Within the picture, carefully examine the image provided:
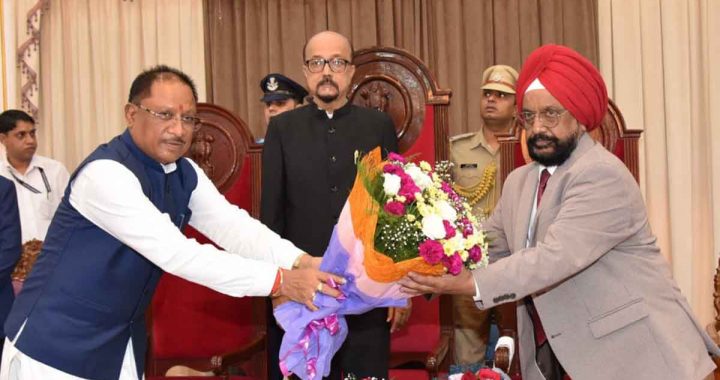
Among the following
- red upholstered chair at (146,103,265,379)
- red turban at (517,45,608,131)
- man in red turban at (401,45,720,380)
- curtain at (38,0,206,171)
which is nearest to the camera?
man in red turban at (401,45,720,380)

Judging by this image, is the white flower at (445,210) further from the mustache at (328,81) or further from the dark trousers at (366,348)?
the mustache at (328,81)

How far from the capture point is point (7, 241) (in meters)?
4.02

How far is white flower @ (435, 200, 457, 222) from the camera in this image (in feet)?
8.23

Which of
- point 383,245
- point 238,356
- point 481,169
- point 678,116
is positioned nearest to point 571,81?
point 383,245

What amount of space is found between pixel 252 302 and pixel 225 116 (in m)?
0.98

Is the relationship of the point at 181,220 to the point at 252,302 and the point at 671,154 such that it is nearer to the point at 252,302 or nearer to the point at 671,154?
the point at 252,302

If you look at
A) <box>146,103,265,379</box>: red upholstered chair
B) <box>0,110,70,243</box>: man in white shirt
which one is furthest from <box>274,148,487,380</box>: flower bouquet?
<box>0,110,70,243</box>: man in white shirt

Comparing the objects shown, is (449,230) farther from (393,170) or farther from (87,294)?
(87,294)

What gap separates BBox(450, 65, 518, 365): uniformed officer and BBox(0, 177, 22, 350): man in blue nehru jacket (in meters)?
2.09

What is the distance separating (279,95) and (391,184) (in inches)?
101

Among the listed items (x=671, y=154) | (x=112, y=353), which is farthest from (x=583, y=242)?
(x=671, y=154)

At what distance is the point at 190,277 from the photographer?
2.64m

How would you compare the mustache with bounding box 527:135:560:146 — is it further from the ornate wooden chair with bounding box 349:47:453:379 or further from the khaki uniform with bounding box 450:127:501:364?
the ornate wooden chair with bounding box 349:47:453:379

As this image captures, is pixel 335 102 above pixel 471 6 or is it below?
below
